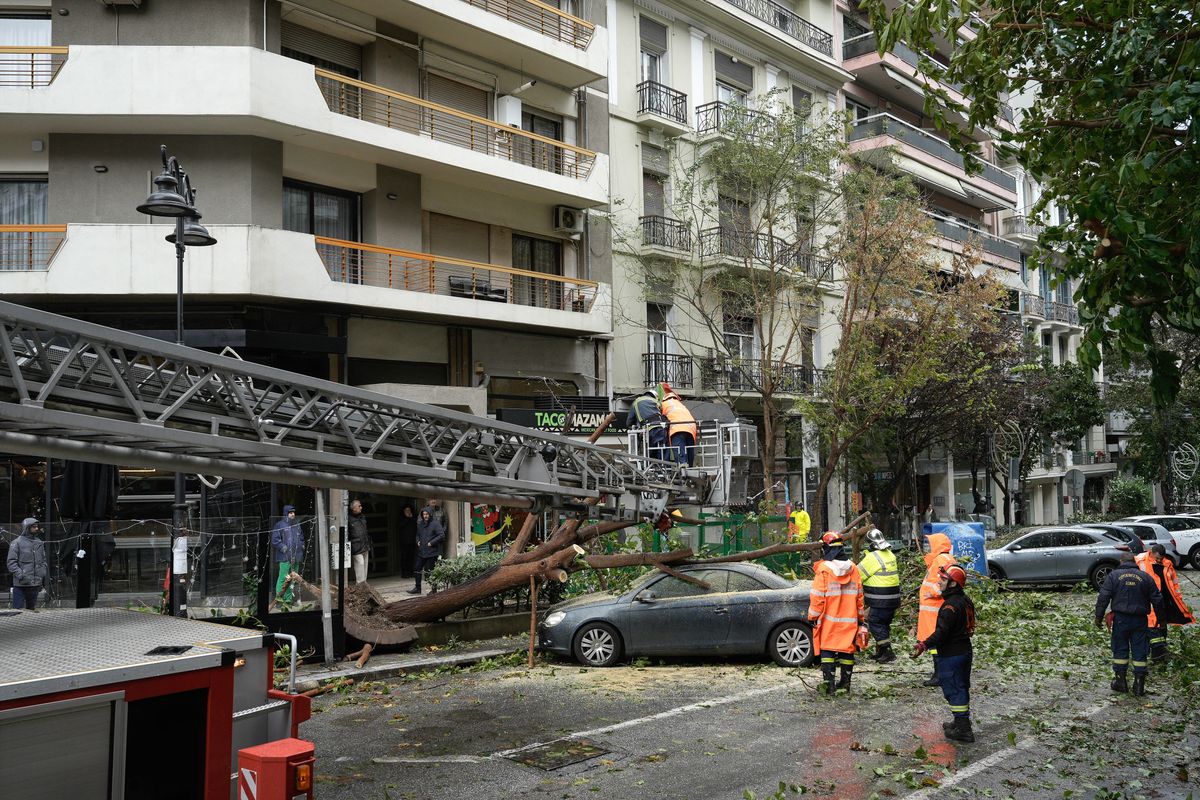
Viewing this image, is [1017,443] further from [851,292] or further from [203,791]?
[203,791]

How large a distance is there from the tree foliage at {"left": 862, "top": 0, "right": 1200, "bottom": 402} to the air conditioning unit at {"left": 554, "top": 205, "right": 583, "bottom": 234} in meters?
15.3

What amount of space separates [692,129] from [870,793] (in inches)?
877

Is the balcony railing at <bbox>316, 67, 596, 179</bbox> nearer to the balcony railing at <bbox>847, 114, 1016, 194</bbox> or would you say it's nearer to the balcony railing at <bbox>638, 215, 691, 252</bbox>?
the balcony railing at <bbox>638, 215, 691, 252</bbox>

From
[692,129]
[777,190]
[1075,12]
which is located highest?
[692,129]

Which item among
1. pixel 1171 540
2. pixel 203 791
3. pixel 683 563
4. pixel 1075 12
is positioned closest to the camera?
pixel 203 791

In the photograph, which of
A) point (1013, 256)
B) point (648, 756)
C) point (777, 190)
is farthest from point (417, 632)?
point (1013, 256)

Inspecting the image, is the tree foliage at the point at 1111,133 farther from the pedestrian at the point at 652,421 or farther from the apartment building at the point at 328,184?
the apartment building at the point at 328,184

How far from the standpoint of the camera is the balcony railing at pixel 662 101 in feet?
85.1

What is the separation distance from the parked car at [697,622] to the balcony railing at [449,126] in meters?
11.9

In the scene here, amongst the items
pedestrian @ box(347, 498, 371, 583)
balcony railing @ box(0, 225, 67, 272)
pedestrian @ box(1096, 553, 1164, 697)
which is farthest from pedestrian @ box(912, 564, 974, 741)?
balcony railing @ box(0, 225, 67, 272)

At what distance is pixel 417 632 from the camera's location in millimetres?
13695

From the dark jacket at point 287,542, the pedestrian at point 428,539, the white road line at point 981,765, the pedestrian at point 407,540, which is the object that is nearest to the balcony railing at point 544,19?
the pedestrian at point 407,540

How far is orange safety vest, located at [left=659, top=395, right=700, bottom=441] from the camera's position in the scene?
11695 millimetres

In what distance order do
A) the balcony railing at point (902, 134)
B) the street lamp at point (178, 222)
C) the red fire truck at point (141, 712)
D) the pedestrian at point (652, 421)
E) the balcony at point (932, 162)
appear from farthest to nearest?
the balcony at point (932, 162) < the balcony railing at point (902, 134) < the pedestrian at point (652, 421) < the street lamp at point (178, 222) < the red fire truck at point (141, 712)
